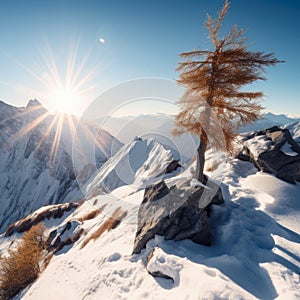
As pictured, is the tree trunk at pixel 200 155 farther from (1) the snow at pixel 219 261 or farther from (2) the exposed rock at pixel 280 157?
(2) the exposed rock at pixel 280 157

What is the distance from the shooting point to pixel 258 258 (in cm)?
866

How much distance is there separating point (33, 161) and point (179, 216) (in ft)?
525

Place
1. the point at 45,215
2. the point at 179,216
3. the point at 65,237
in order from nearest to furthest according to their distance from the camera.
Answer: the point at 179,216 → the point at 65,237 → the point at 45,215

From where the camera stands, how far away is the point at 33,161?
141 meters

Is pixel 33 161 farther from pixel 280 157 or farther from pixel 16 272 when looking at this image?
pixel 280 157

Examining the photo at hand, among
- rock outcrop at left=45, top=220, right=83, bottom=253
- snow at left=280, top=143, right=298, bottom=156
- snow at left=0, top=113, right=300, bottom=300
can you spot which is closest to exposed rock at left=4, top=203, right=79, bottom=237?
rock outcrop at left=45, top=220, right=83, bottom=253

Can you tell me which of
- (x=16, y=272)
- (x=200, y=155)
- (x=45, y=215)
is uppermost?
(x=200, y=155)

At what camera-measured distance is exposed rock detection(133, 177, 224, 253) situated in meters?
10.3

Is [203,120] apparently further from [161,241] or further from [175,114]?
[161,241]

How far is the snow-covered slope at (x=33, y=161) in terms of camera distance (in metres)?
115

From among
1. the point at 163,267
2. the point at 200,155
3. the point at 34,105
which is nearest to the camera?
the point at 163,267

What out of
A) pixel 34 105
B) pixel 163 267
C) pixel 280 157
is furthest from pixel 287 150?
pixel 34 105

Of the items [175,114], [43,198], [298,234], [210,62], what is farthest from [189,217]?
[43,198]

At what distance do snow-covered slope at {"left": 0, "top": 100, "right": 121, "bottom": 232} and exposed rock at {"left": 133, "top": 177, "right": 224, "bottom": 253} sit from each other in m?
93.1
